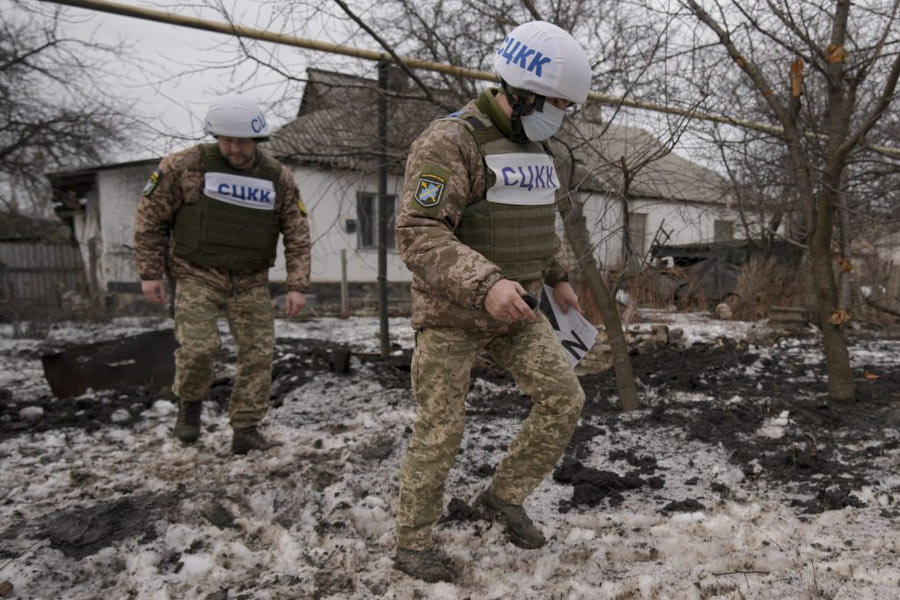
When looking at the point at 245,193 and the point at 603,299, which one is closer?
the point at 245,193

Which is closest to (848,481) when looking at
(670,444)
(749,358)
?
(670,444)

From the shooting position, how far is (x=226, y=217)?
334 cm

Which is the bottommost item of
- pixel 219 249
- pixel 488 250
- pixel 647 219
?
pixel 488 250

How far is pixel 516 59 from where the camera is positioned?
2.01 m

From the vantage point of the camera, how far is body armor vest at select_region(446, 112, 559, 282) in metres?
2.05

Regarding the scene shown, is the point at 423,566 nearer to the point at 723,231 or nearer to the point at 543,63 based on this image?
the point at 543,63

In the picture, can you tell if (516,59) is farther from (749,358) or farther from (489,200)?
(749,358)

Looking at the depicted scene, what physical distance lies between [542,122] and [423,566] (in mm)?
1525

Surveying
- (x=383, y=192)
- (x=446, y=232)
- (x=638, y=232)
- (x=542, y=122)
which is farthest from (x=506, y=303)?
(x=383, y=192)

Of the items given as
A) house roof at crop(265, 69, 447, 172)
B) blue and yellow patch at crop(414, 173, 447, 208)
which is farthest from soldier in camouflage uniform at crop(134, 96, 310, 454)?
blue and yellow patch at crop(414, 173, 447, 208)

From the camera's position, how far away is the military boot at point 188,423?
3504mm

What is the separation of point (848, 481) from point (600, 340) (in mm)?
2528

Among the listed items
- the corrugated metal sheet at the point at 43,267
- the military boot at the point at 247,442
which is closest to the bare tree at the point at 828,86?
the military boot at the point at 247,442

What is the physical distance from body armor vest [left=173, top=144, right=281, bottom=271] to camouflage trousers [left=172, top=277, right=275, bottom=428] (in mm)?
168
